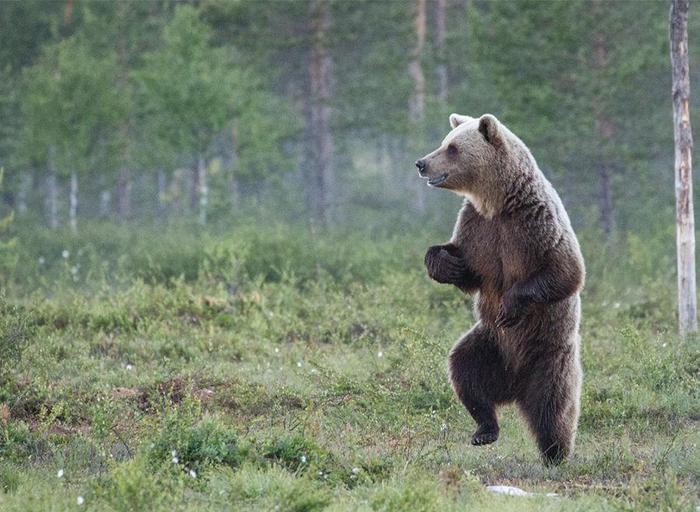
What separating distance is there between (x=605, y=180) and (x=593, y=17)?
11.4ft

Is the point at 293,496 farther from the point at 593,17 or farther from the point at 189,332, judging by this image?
the point at 593,17

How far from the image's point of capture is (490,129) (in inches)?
296

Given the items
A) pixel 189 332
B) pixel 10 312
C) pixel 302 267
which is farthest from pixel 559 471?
pixel 302 267

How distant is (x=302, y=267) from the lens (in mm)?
18328

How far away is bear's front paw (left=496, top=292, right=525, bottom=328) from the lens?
7234mm

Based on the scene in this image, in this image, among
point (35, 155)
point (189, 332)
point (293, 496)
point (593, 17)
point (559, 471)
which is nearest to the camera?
point (293, 496)

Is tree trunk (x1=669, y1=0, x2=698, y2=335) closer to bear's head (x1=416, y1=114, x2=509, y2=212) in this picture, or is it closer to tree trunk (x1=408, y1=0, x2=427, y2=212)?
bear's head (x1=416, y1=114, x2=509, y2=212)

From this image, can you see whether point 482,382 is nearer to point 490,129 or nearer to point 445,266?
point 445,266

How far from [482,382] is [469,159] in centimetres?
150

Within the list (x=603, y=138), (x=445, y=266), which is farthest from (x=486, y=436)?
(x=603, y=138)

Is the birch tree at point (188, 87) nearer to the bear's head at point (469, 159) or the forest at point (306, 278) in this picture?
the forest at point (306, 278)

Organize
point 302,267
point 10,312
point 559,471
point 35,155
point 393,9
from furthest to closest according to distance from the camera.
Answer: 1. point 393,9
2. point 35,155
3. point 302,267
4. point 10,312
5. point 559,471

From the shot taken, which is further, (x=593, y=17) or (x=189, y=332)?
(x=593, y=17)

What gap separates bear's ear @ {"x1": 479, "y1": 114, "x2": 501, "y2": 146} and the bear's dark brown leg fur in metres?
1.27
